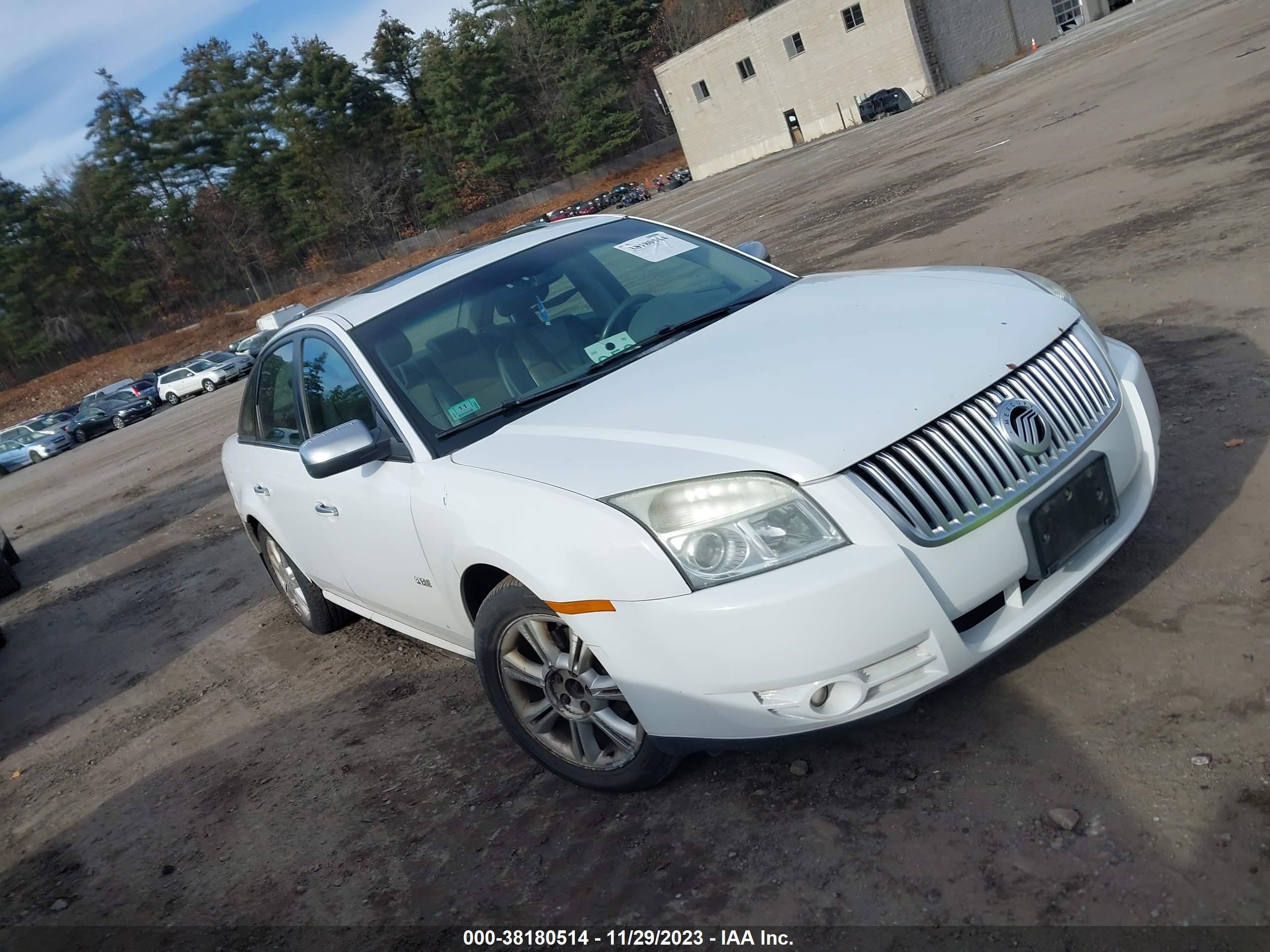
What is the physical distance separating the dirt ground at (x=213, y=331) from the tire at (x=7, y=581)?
51.0 m

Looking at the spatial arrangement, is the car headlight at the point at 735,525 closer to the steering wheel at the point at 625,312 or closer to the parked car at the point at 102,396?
the steering wheel at the point at 625,312

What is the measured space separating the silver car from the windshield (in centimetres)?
3797

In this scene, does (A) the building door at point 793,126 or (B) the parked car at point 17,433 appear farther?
(A) the building door at point 793,126

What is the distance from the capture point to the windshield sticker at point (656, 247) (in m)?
4.68

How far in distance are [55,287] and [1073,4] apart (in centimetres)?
6961

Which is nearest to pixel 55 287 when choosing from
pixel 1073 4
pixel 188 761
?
pixel 1073 4

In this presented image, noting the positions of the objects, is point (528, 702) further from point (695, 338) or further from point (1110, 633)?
point (1110, 633)

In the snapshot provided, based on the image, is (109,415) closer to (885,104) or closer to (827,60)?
(885,104)

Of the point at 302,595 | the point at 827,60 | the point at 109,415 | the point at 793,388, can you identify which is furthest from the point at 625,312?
the point at 827,60

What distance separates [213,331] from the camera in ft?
233

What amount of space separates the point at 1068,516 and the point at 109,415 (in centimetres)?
4318

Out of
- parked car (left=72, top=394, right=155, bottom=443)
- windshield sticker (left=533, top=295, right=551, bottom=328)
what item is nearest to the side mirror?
windshield sticker (left=533, top=295, right=551, bottom=328)

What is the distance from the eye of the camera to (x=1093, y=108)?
17.5m

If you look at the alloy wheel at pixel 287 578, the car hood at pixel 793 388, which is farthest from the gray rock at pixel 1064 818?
the alloy wheel at pixel 287 578
